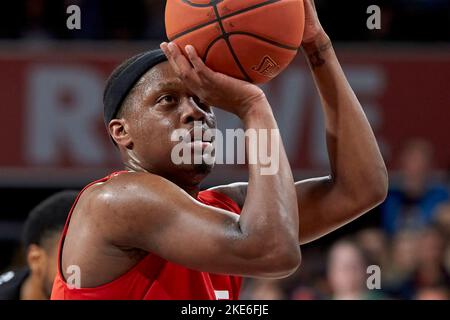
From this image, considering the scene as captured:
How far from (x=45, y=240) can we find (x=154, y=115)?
1892mm

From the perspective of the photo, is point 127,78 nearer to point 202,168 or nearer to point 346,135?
point 202,168

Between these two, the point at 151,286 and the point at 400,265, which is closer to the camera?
the point at 151,286

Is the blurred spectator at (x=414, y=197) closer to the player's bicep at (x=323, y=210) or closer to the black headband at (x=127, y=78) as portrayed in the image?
the player's bicep at (x=323, y=210)

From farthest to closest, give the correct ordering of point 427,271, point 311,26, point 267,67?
point 427,271 → point 311,26 → point 267,67

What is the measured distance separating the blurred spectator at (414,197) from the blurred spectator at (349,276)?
1033mm

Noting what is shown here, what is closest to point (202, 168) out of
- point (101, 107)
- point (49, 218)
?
point (49, 218)

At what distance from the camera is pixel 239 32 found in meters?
3.19

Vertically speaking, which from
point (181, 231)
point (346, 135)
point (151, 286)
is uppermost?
point (346, 135)

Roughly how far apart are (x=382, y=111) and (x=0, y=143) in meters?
3.55

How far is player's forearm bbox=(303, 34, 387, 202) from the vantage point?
3717 mm

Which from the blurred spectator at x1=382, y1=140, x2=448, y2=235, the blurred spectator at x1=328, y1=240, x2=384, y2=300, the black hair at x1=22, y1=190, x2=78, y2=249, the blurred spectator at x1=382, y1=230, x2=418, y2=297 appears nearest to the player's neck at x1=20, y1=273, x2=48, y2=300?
the black hair at x1=22, y1=190, x2=78, y2=249

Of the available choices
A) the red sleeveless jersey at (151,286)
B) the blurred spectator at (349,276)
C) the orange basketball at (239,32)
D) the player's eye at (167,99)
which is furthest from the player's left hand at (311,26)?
the blurred spectator at (349,276)
